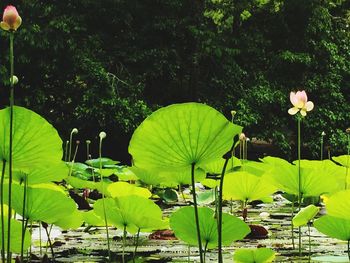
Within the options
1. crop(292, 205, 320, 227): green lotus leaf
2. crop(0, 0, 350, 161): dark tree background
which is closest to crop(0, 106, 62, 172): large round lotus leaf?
crop(292, 205, 320, 227): green lotus leaf

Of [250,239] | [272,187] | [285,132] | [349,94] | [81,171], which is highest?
[349,94]

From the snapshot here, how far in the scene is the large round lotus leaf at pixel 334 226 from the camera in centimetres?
93

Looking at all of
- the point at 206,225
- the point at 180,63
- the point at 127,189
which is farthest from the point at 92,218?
the point at 180,63

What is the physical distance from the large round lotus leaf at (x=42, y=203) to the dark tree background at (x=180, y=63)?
6.86m

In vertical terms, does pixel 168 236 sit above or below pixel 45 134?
below

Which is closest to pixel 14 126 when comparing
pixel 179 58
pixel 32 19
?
pixel 32 19

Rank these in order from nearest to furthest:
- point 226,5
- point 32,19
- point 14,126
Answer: point 14,126 → point 32,19 → point 226,5

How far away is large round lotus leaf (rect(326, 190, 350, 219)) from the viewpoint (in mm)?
889

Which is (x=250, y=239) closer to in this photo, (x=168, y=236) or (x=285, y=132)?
(x=168, y=236)

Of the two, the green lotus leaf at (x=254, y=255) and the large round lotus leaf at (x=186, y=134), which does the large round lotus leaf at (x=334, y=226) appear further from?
the large round lotus leaf at (x=186, y=134)

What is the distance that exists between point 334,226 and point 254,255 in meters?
0.13

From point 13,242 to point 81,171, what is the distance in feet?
6.99

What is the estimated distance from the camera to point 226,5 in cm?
900

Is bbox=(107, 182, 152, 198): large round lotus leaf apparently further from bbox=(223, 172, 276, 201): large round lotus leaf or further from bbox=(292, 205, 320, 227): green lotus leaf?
bbox=(292, 205, 320, 227): green lotus leaf
